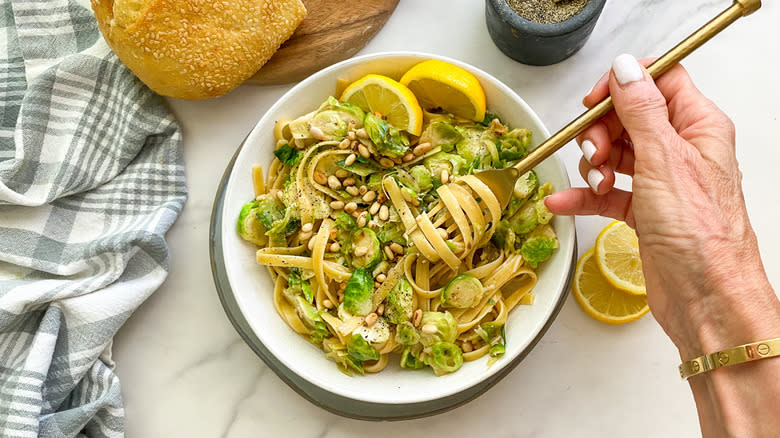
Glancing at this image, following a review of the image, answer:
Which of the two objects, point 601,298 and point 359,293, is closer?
point 359,293

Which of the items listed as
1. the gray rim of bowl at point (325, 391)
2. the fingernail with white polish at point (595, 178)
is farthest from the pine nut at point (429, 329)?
the fingernail with white polish at point (595, 178)

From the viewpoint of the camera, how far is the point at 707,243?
1.85 meters

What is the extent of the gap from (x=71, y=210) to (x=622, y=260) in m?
2.16

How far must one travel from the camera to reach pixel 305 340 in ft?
8.14

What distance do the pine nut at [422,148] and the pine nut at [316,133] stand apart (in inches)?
13.7

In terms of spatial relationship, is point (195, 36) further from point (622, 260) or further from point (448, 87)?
point (622, 260)

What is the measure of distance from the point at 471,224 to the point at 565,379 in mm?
805

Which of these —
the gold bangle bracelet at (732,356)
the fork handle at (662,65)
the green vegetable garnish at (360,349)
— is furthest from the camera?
the green vegetable garnish at (360,349)

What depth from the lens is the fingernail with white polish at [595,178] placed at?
7.16 ft

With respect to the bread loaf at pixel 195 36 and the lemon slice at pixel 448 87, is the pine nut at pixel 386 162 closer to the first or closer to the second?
the lemon slice at pixel 448 87

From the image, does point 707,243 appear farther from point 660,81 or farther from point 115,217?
point 115,217

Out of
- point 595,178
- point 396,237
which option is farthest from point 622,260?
point 396,237

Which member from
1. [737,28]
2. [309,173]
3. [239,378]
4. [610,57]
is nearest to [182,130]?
[309,173]

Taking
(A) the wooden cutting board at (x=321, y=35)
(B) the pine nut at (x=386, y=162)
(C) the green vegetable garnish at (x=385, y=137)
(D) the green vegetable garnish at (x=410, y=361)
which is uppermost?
(A) the wooden cutting board at (x=321, y=35)
